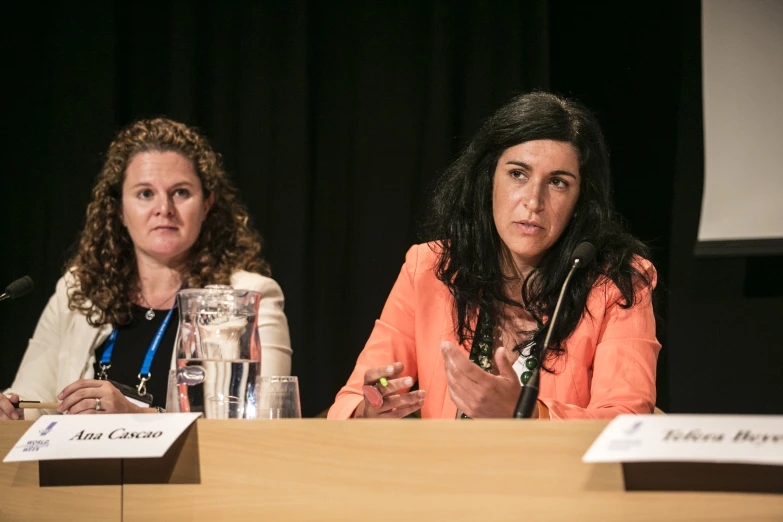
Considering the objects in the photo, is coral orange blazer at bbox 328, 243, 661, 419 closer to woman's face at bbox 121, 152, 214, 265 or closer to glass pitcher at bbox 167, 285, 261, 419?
glass pitcher at bbox 167, 285, 261, 419

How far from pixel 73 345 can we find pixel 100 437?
1.50 metres

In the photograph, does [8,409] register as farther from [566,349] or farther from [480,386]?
[566,349]

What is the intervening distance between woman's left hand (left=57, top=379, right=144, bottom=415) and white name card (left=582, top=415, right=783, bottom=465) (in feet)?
3.22

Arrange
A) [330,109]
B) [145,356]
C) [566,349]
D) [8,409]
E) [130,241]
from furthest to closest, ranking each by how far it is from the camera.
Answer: [330,109], [130,241], [145,356], [566,349], [8,409]

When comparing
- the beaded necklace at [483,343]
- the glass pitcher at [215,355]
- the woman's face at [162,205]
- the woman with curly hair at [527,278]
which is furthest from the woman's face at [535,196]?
the woman's face at [162,205]

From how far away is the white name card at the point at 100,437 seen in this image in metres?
0.96

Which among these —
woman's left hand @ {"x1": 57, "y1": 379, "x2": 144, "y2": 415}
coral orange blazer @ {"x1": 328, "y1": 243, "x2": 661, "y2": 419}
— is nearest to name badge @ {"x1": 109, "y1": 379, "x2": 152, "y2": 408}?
woman's left hand @ {"x1": 57, "y1": 379, "x2": 144, "y2": 415}

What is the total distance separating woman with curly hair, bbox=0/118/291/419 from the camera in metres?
2.34

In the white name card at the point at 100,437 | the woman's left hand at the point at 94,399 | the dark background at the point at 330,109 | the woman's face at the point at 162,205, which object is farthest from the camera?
the dark background at the point at 330,109

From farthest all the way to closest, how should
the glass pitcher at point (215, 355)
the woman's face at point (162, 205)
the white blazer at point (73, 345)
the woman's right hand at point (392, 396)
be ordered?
the woman's face at point (162, 205) < the white blazer at point (73, 345) < the woman's right hand at point (392, 396) < the glass pitcher at point (215, 355)

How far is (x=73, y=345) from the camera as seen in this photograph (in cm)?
238

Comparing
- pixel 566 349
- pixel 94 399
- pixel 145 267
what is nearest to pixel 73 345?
pixel 145 267

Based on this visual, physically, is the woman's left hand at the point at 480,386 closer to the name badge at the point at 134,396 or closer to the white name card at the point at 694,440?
the white name card at the point at 694,440

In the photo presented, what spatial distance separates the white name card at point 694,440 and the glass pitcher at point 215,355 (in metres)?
0.56
